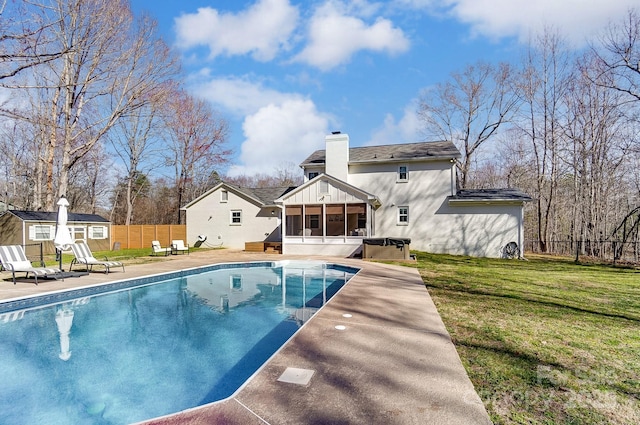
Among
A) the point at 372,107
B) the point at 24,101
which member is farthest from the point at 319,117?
the point at 24,101

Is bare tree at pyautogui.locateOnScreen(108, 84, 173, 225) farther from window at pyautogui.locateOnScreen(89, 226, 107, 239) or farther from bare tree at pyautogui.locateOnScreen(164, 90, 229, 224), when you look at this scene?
window at pyautogui.locateOnScreen(89, 226, 107, 239)

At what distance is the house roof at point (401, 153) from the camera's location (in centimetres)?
1981

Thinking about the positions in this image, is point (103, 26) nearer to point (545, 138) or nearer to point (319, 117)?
point (319, 117)

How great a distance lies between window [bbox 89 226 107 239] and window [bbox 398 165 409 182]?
20305mm

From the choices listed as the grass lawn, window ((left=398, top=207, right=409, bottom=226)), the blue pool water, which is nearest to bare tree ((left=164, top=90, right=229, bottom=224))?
window ((left=398, top=207, right=409, bottom=226))

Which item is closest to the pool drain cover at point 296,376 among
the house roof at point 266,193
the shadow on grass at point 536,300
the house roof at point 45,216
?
the shadow on grass at point 536,300

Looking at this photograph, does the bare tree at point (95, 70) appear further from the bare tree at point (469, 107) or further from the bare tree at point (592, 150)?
the bare tree at point (592, 150)

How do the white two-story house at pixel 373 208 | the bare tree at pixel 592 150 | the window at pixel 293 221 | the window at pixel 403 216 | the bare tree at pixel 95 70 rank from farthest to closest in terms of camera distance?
the bare tree at pixel 592 150 → the window at pixel 403 216 → the window at pixel 293 221 → the white two-story house at pixel 373 208 → the bare tree at pixel 95 70

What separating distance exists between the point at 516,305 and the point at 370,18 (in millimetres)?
13088

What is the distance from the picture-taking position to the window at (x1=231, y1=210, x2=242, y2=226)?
2289 cm

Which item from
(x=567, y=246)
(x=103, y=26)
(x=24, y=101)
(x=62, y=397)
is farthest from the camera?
(x=567, y=246)

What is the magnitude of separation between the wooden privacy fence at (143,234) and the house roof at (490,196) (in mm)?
Answer: 19498

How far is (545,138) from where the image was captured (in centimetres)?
2383

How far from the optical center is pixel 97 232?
2202cm
